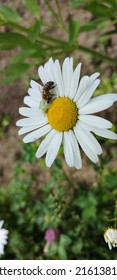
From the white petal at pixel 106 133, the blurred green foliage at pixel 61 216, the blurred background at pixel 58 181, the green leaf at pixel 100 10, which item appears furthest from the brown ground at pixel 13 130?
the white petal at pixel 106 133

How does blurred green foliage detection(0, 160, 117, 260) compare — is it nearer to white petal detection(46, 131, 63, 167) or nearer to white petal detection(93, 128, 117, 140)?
white petal detection(46, 131, 63, 167)

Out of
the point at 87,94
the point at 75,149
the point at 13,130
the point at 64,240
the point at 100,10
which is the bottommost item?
the point at 64,240

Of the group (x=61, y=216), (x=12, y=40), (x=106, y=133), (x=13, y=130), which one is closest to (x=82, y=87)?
(x=106, y=133)

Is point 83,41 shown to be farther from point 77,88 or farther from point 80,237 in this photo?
point 77,88

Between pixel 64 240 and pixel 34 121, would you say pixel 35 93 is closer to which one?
pixel 34 121

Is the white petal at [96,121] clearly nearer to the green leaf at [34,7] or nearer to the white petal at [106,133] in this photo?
the white petal at [106,133]

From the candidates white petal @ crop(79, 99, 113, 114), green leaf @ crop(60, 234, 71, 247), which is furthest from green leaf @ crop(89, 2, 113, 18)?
green leaf @ crop(60, 234, 71, 247)
